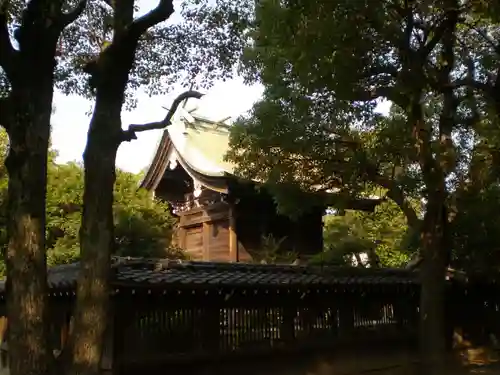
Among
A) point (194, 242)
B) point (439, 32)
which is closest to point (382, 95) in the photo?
point (439, 32)

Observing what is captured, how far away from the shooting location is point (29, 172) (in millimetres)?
6461

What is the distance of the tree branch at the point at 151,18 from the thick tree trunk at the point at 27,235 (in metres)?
1.35

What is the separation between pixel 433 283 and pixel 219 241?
8.68m

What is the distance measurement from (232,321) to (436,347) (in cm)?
387

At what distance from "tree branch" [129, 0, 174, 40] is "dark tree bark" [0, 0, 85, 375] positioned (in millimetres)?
821

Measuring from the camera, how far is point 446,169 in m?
11.0

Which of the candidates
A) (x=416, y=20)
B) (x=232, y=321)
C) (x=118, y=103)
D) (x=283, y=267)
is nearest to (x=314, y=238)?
(x=283, y=267)

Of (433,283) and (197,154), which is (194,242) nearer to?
(197,154)

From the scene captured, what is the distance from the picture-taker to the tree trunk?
10766 mm

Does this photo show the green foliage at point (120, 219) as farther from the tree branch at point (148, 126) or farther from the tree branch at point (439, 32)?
the tree branch at point (439, 32)

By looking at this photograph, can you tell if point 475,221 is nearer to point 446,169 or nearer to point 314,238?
point 446,169

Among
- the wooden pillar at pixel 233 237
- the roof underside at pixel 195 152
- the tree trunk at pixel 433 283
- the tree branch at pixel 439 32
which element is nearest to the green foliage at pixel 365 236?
the wooden pillar at pixel 233 237

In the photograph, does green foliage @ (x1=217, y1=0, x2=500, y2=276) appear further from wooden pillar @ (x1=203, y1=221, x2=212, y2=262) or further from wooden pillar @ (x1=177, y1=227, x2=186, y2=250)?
wooden pillar @ (x1=177, y1=227, x2=186, y2=250)

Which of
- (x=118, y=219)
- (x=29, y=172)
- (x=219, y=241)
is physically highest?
(x=118, y=219)
